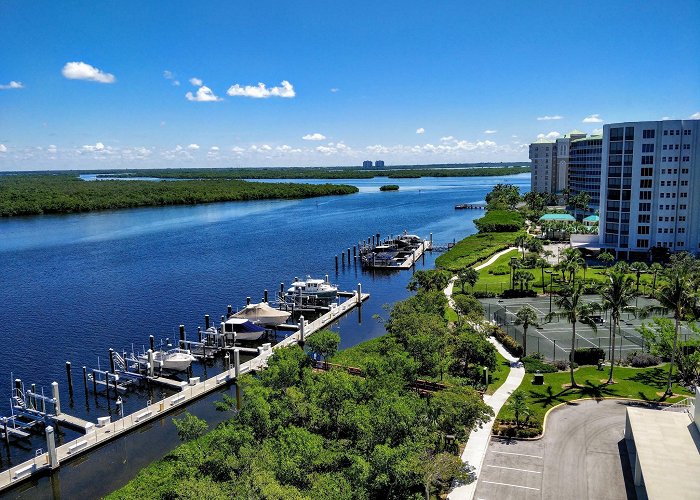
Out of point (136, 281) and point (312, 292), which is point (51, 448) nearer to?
point (312, 292)

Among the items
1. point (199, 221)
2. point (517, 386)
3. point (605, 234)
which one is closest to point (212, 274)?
point (517, 386)

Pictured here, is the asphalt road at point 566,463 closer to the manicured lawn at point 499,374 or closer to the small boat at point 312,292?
the manicured lawn at point 499,374

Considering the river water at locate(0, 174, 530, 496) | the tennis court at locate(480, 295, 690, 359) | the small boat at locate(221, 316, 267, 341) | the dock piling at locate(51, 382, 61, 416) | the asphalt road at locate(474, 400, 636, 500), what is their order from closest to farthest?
the asphalt road at locate(474, 400, 636, 500), the dock piling at locate(51, 382, 61, 416), the tennis court at locate(480, 295, 690, 359), the river water at locate(0, 174, 530, 496), the small boat at locate(221, 316, 267, 341)

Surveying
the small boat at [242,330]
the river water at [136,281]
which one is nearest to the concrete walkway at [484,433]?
the river water at [136,281]

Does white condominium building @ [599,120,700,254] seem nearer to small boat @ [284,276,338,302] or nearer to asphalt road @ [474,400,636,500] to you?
small boat @ [284,276,338,302]

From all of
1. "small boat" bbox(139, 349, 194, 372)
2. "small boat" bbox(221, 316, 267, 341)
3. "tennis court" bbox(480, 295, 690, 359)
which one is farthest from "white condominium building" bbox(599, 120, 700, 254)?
"small boat" bbox(139, 349, 194, 372)
